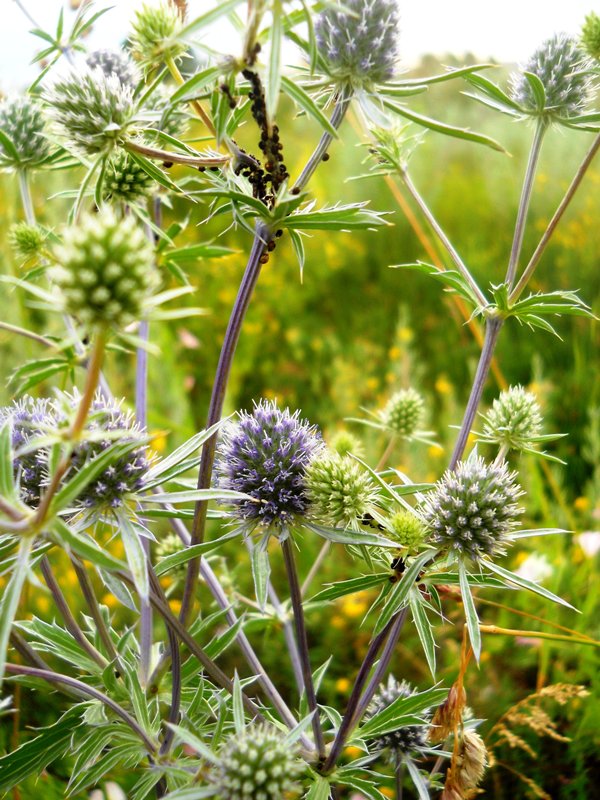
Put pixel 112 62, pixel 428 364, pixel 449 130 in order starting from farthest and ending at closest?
pixel 428 364, pixel 112 62, pixel 449 130

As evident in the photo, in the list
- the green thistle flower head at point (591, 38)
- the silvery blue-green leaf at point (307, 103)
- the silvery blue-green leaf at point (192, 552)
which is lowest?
the silvery blue-green leaf at point (192, 552)

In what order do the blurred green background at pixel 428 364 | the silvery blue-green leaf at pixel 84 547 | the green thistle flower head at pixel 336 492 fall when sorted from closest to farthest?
1. the silvery blue-green leaf at pixel 84 547
2. the green thistle flower head at pixel 336 492
3. the blurred green background at pixel 428 364

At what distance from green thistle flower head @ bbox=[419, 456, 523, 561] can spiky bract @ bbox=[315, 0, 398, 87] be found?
0.70m

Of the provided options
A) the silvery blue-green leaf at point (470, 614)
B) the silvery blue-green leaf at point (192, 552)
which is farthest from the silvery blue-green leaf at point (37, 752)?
the silvery blue-green leaf at point (470, 614)

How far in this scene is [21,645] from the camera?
3.70ft

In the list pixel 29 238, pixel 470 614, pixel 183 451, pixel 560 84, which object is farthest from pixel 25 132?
pixel 470 614

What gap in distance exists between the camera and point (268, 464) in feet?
3.86

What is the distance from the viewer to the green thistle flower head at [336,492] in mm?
1126

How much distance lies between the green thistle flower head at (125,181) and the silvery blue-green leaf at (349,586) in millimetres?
768

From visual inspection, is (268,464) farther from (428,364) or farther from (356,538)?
(428,364)

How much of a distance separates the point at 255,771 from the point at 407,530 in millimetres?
436

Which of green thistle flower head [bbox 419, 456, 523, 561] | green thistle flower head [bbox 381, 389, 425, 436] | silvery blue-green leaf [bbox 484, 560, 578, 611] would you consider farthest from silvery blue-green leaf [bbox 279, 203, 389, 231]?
green thistle flower head [bbox 381, 389, 425, 436]

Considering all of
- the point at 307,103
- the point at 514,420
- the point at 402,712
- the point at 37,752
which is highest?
the point at 307,103

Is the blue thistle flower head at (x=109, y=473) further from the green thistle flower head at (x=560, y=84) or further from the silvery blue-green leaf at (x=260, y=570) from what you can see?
the green thistle flower head at (x=560, y=84)
